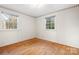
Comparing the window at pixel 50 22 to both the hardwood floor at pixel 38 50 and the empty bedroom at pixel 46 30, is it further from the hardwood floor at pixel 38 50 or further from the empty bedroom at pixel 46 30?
the hardwood floor at pixel 38 50

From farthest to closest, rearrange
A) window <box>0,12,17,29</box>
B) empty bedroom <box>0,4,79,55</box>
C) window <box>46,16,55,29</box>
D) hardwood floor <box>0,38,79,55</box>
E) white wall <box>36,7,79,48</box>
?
window <box>46,16,55,29</box>
window <box>0,12,17,29</box>
white wall <box>36,7,79,48</box>
empty bedroom <box>0,4,79,55</box>
hardwood floor <box>0,38,79,55</box>

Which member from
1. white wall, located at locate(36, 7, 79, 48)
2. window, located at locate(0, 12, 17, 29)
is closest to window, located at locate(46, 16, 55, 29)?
white wall, located at locate(36, 7, 79, 48)

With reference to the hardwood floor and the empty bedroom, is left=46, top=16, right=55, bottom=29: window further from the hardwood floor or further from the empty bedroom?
the hardwood floor

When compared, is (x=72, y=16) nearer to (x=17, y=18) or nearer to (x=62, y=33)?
(x=62, y=33)

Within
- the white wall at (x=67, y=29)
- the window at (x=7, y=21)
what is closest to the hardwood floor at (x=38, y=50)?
the white wall at (x=67, y=29)

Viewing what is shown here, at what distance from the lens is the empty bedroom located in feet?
9.68

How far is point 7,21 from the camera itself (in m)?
3.85

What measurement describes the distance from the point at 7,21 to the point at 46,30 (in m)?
2.54

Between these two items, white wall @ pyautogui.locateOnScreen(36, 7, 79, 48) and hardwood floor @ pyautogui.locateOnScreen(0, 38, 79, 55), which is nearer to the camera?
hardwood floor @ pyautogui.locateOnScreen(0, 38, 79, 55)

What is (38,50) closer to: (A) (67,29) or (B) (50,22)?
(A) (67,29)

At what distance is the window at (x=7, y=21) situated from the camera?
3527 mm

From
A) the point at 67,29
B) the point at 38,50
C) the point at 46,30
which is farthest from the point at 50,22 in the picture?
the point at 38,50

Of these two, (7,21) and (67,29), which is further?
(7,21)
